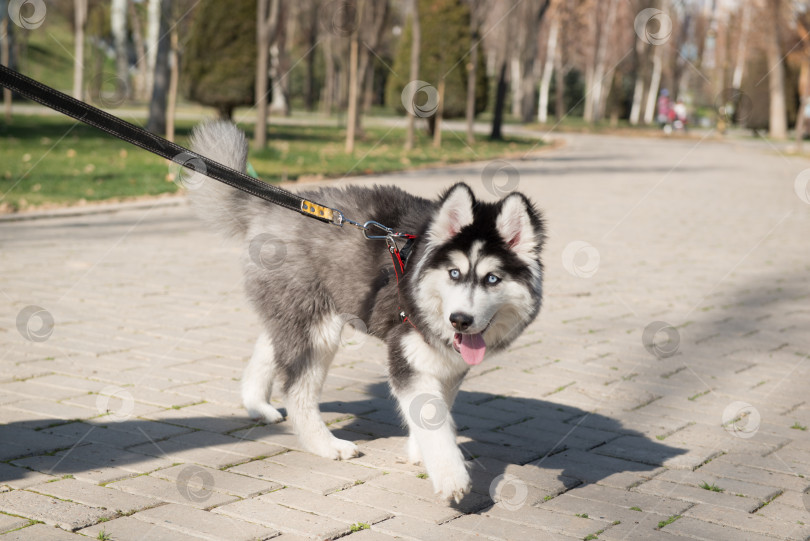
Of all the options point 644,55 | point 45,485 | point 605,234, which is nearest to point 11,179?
point 605,234

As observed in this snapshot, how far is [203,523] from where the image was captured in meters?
3.58

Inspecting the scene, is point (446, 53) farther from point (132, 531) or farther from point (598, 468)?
point (132, 531)

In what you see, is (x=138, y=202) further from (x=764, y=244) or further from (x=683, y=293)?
(x=764, y=244)

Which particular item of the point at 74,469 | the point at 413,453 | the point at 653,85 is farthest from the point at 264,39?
the point at 653,85

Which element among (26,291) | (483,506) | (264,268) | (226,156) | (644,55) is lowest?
(483,506)

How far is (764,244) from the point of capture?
499 inches

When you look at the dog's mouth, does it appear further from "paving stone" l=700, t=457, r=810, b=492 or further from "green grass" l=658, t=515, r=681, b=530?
"paving stone" l=700, t=457, r=810, b=492

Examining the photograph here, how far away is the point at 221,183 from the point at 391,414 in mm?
1753

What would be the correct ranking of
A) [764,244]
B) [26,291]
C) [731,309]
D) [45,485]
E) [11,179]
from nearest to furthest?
[45,485]
[26,291]
[731,309]
[764,244]
[11,179]

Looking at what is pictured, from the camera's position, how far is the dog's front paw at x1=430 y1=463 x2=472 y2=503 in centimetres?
377

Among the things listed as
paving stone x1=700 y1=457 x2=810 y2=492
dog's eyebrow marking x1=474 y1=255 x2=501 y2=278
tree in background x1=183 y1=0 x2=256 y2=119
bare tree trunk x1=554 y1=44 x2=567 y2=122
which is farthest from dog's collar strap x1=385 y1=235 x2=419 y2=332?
bare tree trunk x1=554 y1=44 x2=567 y2=122

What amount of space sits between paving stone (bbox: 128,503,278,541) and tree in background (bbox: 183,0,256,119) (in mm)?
23987

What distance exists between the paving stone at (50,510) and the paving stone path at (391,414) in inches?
0.5

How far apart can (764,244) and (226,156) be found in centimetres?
1009
